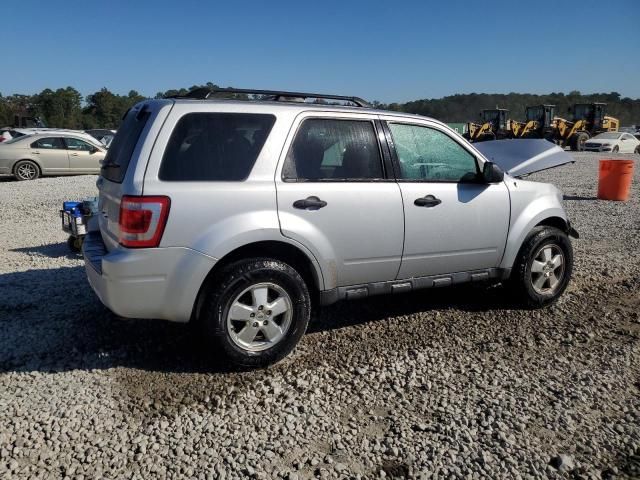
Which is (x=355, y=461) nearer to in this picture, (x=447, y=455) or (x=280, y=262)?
(x=447, y=455)

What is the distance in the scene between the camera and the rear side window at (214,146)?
3.50m

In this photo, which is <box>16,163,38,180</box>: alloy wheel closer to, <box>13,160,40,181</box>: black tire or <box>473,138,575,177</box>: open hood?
<box>13,160,40,181</box>: black tire

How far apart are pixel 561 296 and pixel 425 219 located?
2147 mm

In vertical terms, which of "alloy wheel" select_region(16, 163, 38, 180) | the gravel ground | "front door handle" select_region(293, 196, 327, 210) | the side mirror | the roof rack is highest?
the roof rack

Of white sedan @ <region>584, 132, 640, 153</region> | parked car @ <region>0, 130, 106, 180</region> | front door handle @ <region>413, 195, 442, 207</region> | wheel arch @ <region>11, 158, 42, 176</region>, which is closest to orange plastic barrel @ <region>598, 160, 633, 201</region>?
front door handle @ <region>413, 195, 442, 207</region>

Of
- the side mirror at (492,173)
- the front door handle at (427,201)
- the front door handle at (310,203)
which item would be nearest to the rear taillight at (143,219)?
the front door handle at (310,203)

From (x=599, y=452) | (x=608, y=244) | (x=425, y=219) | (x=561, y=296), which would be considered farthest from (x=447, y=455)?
(x=608, y=244)

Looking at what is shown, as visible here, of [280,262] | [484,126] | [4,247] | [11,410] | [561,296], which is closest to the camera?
[11,410]

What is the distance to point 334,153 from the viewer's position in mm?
4062

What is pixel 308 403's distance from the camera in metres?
3.39

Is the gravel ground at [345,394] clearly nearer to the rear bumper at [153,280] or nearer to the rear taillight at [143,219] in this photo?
the rear bumper at [153,280]

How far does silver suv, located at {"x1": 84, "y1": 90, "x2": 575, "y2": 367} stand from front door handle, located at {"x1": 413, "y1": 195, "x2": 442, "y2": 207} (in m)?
0.01

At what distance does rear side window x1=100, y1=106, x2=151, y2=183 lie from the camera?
3621 mm

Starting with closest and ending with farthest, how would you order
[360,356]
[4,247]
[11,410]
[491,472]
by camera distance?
[491,472] → [11,410] → [360,356] → [4,247]
